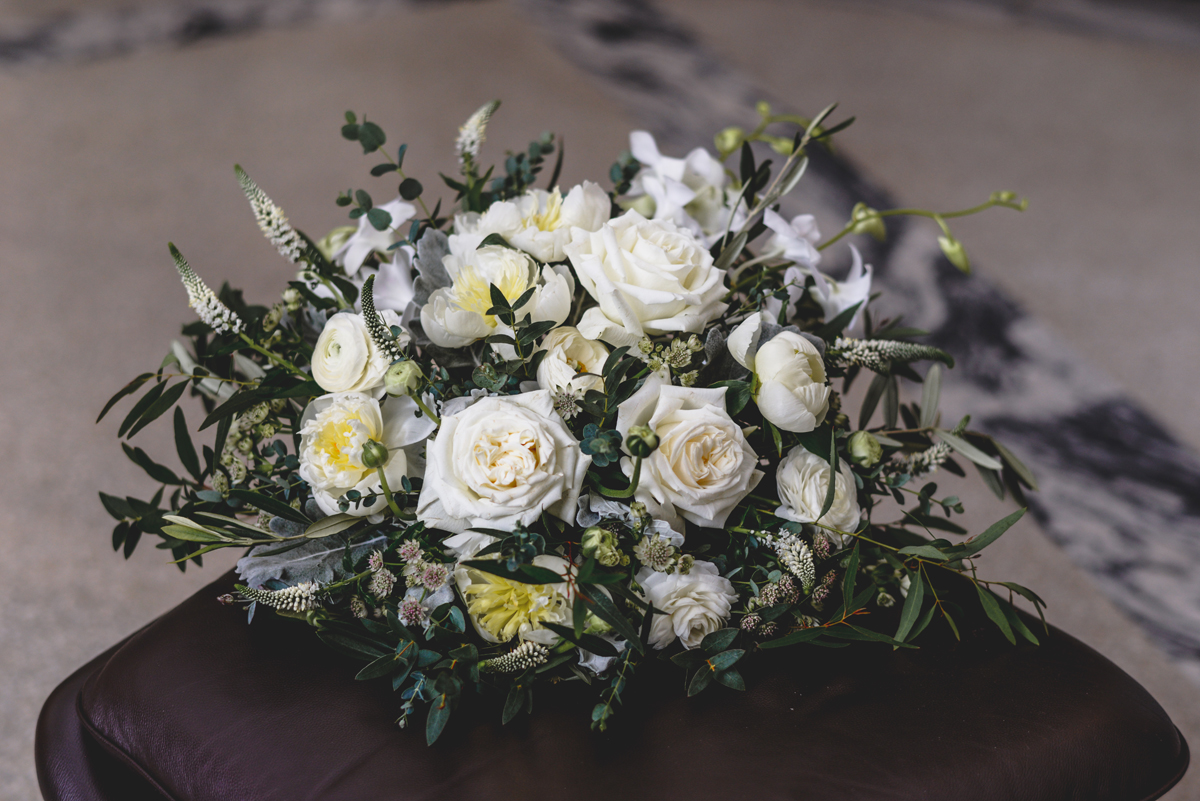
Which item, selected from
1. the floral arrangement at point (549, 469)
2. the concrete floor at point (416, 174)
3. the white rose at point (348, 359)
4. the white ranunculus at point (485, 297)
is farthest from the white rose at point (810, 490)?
the concrete floor at point (416, 174)

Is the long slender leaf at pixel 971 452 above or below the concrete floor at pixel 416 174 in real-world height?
above

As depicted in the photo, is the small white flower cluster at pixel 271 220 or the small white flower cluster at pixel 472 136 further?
the small white flower cluster at pixel 472 136

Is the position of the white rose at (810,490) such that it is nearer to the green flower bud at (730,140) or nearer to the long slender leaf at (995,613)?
the long slender leaf at (995,613)

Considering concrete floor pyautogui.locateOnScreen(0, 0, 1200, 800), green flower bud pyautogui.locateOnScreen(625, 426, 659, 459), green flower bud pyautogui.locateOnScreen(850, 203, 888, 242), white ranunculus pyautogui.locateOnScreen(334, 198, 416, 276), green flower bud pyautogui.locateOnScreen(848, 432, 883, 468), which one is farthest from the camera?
concrete floor pyautogui.locateOnScreen(0, 0, 1200, 800)

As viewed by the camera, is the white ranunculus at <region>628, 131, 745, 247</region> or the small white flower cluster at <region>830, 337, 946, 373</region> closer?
the small white flower cluster at <region>830, 337, 946, 373</region>

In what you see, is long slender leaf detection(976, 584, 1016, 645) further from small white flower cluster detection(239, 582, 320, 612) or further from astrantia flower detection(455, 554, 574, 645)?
small white flower cluster detection(239, 582, 320, 612)

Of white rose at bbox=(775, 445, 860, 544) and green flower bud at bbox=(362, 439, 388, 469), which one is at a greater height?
green flower bud at bbox=(362, 439, 388, 469)

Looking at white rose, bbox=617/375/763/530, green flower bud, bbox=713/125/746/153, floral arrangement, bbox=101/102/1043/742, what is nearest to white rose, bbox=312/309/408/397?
floral arrangement, bbox=101/102/1043/742

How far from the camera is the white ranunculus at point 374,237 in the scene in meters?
0.85

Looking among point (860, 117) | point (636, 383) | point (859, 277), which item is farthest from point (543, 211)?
point (860, 117)

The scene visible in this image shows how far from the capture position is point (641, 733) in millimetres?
683

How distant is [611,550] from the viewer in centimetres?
66

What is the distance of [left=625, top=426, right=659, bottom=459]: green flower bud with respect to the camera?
2.10ft

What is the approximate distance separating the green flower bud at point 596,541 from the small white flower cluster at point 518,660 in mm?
92
